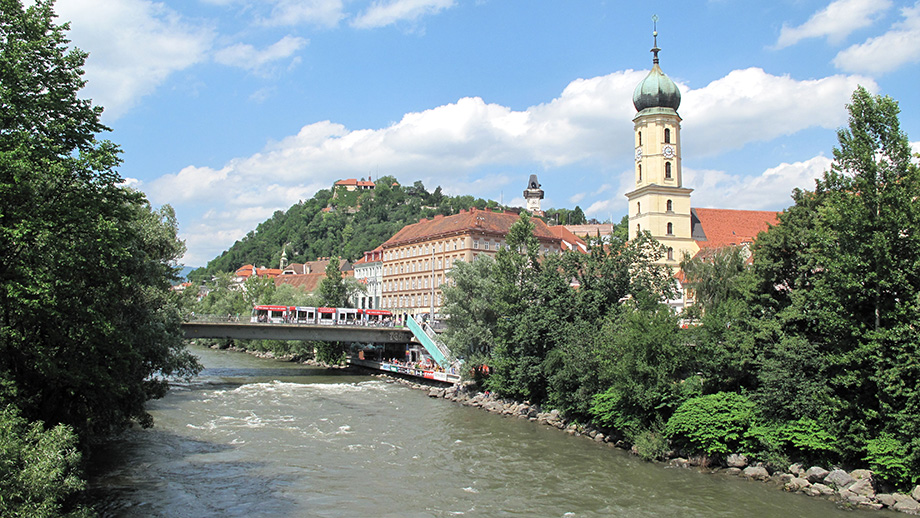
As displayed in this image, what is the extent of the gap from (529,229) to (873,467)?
27.9 metres

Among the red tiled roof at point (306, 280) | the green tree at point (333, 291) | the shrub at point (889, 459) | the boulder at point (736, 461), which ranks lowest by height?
the boulder at point (736, 461)

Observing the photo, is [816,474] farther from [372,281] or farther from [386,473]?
[372,281]

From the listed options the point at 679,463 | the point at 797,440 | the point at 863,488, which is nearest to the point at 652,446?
the point at 679,463

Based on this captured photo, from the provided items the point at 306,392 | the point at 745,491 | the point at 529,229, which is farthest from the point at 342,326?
the point at 745,491

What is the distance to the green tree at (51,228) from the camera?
14414mm

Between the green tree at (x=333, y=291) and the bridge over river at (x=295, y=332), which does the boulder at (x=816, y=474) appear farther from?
the green tree at (x=333, y=291)

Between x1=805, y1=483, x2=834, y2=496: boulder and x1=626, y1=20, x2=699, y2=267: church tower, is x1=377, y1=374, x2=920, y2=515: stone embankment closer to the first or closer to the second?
x1=805, y1=483, x2=834, y2=496: boulder

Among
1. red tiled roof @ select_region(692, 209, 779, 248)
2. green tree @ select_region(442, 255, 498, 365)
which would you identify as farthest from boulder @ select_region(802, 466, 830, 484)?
red tiled roof @ select_region(692, 209, 779, 248)

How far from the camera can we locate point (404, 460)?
1055 inches

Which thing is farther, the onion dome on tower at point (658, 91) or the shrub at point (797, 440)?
the onion dome on tower at point (658, 91)

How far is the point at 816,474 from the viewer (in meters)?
22.2

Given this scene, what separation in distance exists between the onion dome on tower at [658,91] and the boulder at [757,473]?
42.2 m

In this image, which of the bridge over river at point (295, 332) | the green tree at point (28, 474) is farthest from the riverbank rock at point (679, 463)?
the bridge over river at point (295, 332)

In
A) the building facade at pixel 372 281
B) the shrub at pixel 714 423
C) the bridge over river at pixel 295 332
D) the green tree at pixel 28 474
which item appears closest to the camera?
the green tree at pixel 28 474
